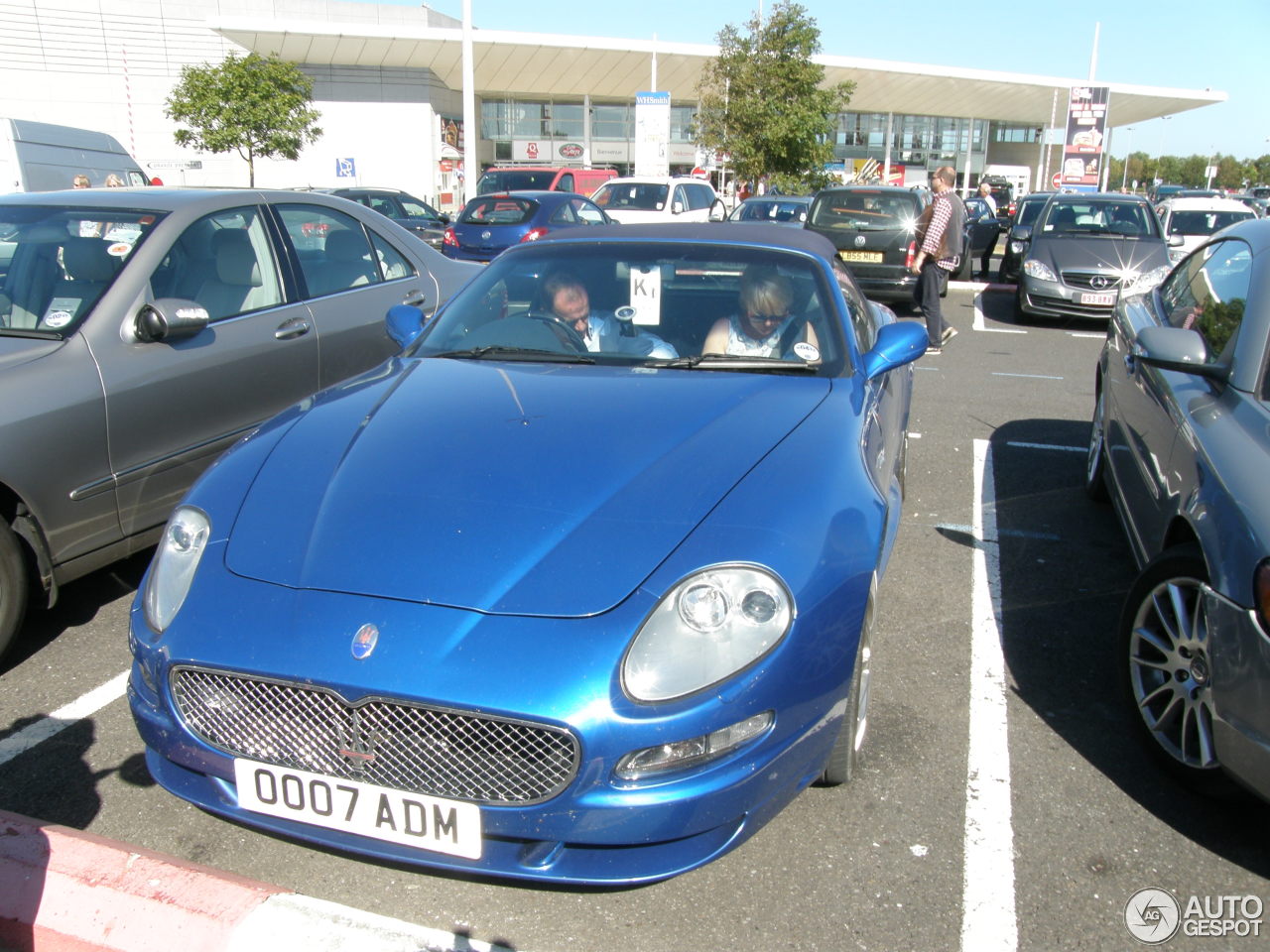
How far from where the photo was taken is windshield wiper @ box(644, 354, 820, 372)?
3.37 metres

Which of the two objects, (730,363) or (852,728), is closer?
(852,728)

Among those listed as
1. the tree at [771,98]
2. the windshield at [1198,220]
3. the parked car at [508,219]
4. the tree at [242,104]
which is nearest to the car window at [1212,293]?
the parked car at [508,219]

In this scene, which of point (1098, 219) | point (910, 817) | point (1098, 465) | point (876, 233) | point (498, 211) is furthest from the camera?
point (498, 211)

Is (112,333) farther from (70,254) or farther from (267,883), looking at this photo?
(267,883)

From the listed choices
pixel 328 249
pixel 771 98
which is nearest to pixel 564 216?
pixel 328 249

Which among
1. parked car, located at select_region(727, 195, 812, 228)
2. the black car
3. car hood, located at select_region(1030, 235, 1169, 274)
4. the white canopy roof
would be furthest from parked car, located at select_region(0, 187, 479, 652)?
the white canopy roof

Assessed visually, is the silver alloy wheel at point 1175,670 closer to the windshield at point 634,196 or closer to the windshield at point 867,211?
the windshield at point 867,211

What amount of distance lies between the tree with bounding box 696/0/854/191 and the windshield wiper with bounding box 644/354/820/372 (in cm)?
2610

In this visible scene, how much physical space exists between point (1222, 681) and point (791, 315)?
1790 mm

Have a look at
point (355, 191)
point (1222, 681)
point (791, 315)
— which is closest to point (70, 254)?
point (791, 315)

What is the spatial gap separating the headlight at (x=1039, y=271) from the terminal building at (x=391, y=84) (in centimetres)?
2259

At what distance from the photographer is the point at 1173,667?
2.85m

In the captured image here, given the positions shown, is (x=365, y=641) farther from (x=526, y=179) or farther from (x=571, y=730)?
(x=526, y=179)

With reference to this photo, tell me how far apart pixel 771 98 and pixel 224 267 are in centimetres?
2585
